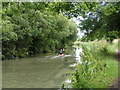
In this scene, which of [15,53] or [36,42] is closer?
[15,53]

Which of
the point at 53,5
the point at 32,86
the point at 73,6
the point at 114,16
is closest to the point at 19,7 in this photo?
the point at 53,5

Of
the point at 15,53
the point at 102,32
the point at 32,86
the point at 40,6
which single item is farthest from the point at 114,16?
the point at 15,53

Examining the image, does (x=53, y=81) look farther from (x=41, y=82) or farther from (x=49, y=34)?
(x=49, y=34)

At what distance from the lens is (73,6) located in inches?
235

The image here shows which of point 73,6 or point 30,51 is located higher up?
point 73,6

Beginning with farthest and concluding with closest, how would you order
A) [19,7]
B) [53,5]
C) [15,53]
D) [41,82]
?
[15,53]
[41,82]
[19,7]
[53,5]

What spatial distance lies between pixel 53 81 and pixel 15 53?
14.9 m

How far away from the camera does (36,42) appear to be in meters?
28.6

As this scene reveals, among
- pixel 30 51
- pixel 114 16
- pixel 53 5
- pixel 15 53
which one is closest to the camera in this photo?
pixel 53 5

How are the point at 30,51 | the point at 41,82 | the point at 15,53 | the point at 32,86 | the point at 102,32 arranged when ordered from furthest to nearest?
the point at 30,51, the point at 15,53, the point at 102,32, the point at 41,82, the point at 32,86

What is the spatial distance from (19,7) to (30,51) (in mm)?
21470

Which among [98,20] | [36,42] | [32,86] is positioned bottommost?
[32,86]

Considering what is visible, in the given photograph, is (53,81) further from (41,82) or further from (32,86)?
(32,86)

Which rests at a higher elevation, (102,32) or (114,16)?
(114,16)
